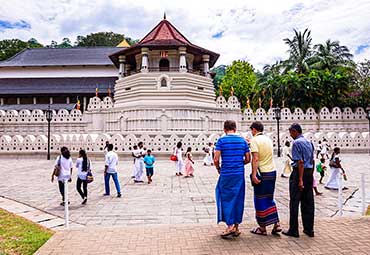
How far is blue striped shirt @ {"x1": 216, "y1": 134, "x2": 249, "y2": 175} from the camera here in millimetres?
4957

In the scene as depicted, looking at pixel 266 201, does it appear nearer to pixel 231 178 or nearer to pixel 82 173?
pixel 231 178

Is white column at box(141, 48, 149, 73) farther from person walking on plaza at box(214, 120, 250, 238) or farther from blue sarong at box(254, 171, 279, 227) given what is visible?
blue sarong at box(254, 171, 279, 227)

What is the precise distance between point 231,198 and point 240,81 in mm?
42841

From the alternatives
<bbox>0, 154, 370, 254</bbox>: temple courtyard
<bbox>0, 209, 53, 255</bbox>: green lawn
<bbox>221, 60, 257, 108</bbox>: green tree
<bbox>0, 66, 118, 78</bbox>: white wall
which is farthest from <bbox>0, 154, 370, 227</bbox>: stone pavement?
<bbox>0, 66, 118, 78</bbox>: white wall

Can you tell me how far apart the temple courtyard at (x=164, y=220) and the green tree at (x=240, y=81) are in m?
34.9

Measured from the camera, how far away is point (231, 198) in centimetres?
496

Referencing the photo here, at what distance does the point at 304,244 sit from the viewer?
183 inches

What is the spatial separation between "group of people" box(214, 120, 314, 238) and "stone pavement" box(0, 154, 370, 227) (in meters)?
1.28

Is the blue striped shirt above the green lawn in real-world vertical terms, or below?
above

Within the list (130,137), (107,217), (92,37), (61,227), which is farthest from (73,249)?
(92,37)

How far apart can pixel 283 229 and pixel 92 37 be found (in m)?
76.3

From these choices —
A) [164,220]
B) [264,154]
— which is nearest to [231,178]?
[264,154]

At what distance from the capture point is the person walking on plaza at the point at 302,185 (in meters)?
4.99

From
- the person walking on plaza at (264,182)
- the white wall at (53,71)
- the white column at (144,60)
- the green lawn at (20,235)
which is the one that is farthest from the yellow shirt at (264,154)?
the white wall at (53,71)
